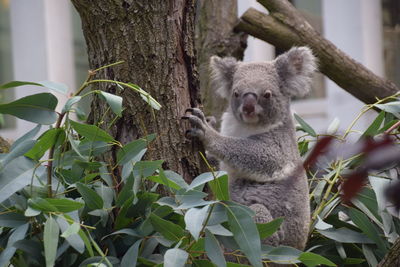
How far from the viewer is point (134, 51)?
164 centimetres

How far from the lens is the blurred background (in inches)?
164

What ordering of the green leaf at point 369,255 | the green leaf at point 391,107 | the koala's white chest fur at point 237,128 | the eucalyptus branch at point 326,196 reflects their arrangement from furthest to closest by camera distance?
the koala's white chest fur at point 237,128, the green leaf at point 391,107, the eucalyptus branch at point 326,196, the green leaf at point 369,255

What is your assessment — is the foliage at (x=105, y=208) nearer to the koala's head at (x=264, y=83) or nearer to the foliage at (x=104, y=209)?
the foliage at (x=104, y=209)

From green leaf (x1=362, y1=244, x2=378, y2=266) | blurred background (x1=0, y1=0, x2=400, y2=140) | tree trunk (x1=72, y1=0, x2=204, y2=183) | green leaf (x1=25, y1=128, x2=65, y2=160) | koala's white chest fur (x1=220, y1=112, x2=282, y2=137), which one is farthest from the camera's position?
blurred background (x1=0, y1=0, x2=400, y2=140)

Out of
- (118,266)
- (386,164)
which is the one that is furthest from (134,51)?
(386,164)

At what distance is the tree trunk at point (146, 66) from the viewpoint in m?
1.63

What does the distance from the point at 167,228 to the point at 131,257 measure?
0.10 metres

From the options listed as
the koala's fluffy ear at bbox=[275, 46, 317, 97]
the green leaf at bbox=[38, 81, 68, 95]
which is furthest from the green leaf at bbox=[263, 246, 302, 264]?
the koala's fluffy ear at bbox=[275, 46, 317, 97]

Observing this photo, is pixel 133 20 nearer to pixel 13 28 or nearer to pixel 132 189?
pixel 132 189

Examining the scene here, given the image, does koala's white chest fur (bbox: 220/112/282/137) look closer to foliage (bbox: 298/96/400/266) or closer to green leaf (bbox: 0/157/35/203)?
foliage (bbox: 298/96/400/266)

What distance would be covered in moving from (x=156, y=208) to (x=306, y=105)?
11.8 feet

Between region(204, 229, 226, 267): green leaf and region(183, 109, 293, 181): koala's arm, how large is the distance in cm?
74

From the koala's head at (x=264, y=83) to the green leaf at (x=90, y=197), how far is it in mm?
888

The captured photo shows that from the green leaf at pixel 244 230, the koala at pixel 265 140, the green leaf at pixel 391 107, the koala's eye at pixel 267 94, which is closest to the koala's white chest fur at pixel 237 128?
the koala at pixel 265 140
